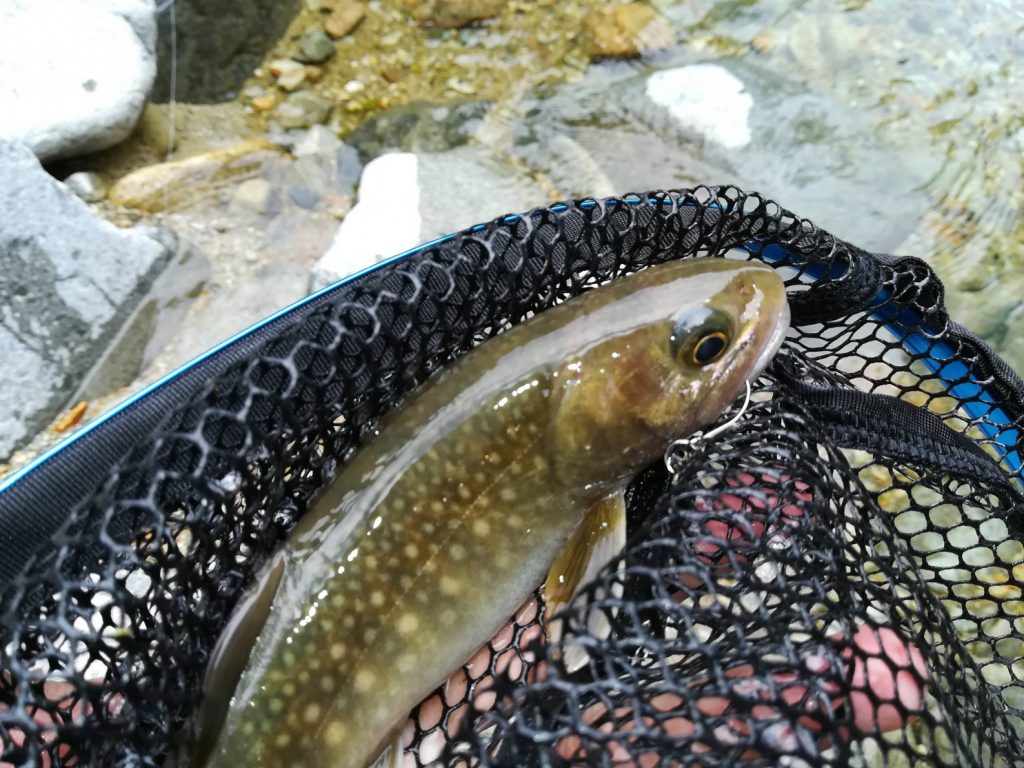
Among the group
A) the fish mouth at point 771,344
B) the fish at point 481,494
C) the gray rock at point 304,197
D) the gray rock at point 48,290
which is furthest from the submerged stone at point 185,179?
the fish mouth at point 771,344

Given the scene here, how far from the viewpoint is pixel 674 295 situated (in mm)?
1563

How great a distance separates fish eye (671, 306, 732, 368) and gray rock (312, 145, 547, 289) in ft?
6.86

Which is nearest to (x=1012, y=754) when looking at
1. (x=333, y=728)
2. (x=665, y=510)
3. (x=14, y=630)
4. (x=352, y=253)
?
(x=665, y=510)

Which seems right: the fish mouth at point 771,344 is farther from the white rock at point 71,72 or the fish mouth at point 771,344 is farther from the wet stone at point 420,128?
the white rock at point 71,72

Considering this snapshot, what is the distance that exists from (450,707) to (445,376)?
687mm

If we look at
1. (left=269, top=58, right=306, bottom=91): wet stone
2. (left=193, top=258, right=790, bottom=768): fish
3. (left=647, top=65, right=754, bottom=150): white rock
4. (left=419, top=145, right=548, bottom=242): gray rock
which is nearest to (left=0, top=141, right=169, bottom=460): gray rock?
(left=419, top=145, right=548, bottom=242): gray rock

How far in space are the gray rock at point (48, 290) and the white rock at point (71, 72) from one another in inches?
13.4

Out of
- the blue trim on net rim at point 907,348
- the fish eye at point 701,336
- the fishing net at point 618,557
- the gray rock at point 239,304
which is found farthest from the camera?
the gray rock at point 239,304

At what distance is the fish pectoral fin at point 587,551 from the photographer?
1554 millimetres

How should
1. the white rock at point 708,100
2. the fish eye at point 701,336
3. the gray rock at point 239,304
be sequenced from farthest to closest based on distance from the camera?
the white rock at point 708,100 → the gray rock at point 239,304 → the fish eye at point 701,336

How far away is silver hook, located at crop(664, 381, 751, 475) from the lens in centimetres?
161

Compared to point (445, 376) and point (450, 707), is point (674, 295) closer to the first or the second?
point (445, 376)

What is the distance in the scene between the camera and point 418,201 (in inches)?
144

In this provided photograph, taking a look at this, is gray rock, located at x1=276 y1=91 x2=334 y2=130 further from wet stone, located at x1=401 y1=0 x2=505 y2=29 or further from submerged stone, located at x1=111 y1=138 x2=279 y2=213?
wet stone, located at x1=401 y1=0 x2=505 y2=29
